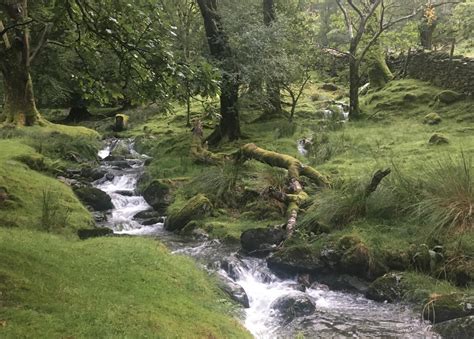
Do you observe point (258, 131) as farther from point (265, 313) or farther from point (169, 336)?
point (169, 336)

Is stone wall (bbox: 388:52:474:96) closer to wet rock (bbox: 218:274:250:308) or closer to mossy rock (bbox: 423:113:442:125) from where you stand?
mossy rock (bbox: 423:113:442:125)

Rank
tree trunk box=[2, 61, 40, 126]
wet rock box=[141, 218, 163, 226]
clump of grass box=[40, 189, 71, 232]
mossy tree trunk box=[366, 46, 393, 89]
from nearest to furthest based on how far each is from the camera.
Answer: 1. clump of grass box=[40, 189, 71, 232]
2. wet rock box=[141, 218, 163, 226]
3. tree trunk box=[2, 61, 40, 126]
4. mossy tree trunk box=[366, 46, 393, 89]

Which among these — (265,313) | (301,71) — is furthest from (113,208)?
(301,71)

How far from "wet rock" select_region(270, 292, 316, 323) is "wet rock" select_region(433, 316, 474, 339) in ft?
5.88

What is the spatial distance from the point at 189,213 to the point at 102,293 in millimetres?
6174

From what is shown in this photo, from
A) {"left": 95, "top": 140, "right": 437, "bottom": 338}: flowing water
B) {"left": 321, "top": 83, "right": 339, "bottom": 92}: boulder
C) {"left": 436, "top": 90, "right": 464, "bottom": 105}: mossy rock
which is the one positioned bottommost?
{"left": 95, "top": 140, "right": 437, "bottom": 338}: flowing water

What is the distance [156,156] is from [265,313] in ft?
37.5

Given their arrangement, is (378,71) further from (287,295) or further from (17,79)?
(287,295)

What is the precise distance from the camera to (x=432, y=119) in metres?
17.7

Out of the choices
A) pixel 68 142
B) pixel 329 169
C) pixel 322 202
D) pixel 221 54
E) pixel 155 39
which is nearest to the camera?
pixel 155 39

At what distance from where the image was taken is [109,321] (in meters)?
4.64

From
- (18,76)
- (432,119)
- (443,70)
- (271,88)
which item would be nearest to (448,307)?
(432,119)

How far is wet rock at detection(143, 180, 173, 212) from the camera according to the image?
12.9 meters

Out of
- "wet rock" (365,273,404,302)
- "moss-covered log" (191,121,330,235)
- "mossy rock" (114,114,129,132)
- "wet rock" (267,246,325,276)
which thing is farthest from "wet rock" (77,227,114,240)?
"mossy rock" (114,114,129,132)
